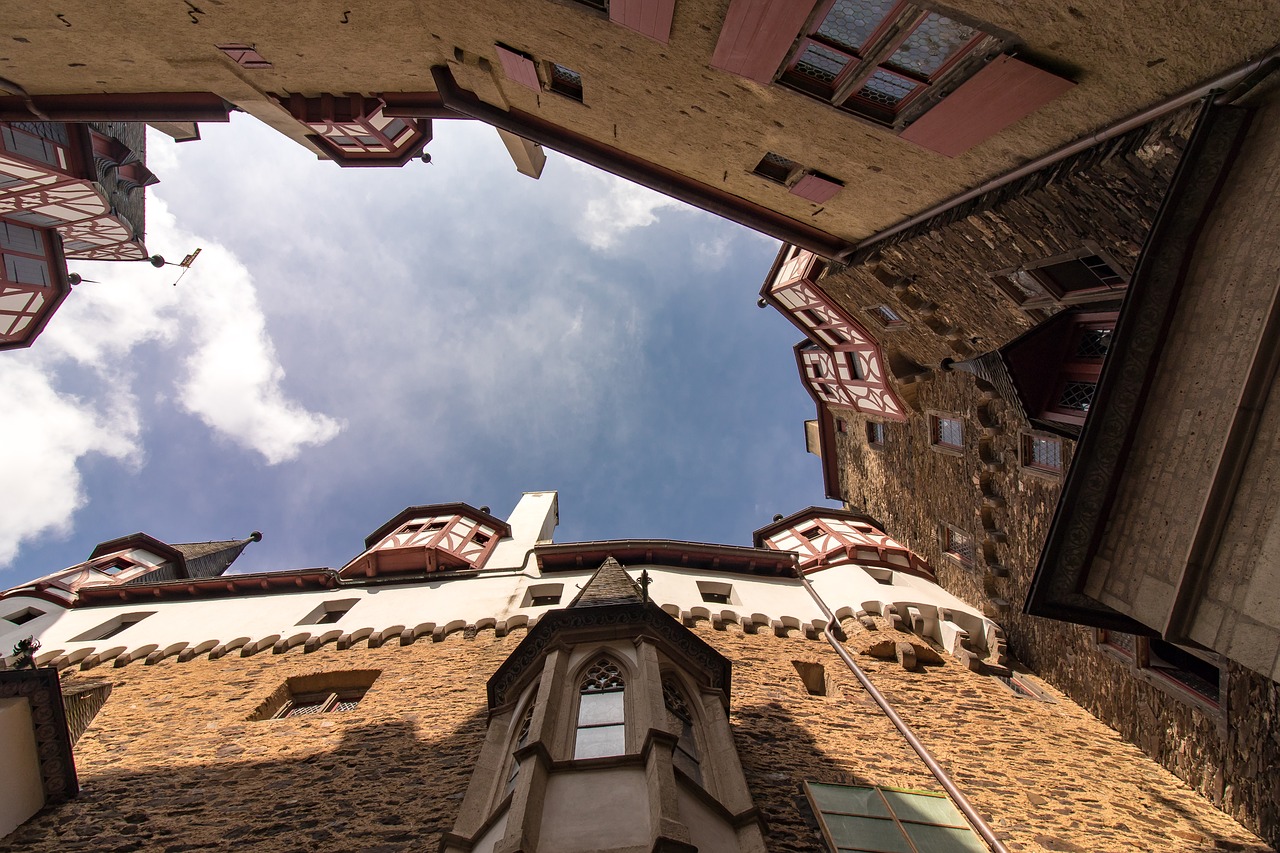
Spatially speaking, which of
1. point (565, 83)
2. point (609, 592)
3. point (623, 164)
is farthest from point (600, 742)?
point (623, 164)

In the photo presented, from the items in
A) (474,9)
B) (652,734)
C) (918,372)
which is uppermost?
(474,9)

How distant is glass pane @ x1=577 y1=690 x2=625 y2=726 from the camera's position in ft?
26.3

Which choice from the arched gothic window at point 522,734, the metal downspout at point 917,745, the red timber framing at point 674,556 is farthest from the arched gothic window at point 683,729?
the red timber framing at point 674,556

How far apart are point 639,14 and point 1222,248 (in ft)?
21.8

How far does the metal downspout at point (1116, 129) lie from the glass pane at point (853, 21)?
110 inches

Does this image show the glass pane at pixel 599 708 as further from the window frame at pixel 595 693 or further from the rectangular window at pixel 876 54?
the rectangular window at pixel 876 54

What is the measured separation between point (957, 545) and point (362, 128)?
1996cm

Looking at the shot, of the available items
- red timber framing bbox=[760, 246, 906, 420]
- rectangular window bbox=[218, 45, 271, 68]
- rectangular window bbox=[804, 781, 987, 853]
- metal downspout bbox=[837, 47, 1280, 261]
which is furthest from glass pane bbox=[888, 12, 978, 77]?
rectangular window bbox=[218, 45, 271, 68]

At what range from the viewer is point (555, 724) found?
7738mm

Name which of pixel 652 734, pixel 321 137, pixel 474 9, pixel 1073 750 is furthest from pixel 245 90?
pixel 1073 750

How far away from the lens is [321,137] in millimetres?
16406

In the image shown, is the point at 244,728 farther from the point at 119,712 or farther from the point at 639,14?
the point at 639,14

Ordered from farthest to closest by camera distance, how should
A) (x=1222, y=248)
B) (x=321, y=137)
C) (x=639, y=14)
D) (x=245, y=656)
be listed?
1. (x=321, y=137)
2. (x=245, y=656)
3. (x=639, y=14)
4. (x=1222, y=248)

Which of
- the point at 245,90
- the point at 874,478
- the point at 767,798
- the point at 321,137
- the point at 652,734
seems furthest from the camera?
the point at 874,478
